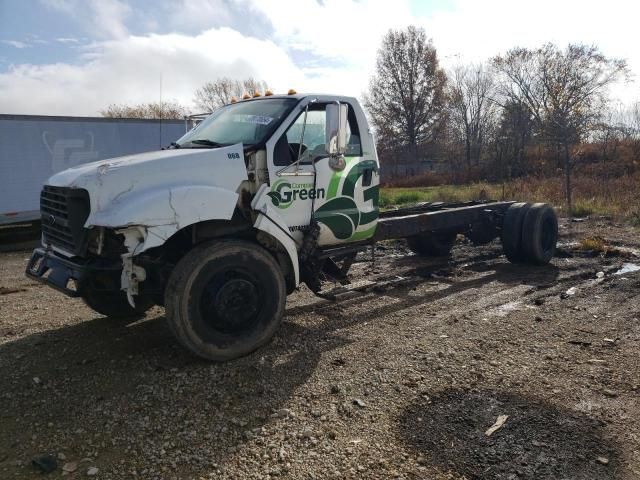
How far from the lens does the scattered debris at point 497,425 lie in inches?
135

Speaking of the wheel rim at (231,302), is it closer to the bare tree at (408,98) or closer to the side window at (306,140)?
the side window at (306,140)

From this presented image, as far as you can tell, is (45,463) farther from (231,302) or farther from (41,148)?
(41,148)

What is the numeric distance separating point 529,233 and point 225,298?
226 inches

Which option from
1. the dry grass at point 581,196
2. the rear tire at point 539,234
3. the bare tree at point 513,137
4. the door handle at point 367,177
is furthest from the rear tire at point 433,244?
the bare tree at point 513,137

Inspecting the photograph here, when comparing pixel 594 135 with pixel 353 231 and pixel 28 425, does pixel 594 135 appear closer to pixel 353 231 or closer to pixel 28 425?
pixel 353 231

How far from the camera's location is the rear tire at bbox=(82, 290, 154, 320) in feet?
18.5

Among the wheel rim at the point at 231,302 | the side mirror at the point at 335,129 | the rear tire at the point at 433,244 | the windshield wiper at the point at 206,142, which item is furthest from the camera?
the rear tire at the point at 433,244

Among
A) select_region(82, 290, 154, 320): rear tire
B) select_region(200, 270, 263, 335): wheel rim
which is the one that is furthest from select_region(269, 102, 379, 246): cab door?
select_region(82, 290, 154, 320): rear tire

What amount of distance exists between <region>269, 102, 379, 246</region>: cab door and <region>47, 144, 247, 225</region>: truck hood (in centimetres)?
51

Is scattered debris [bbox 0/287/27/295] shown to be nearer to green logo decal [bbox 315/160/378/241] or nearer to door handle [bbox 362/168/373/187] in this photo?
green logo decal [bbox 315/160/378/241]

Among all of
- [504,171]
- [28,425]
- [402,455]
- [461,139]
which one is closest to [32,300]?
[28,425]

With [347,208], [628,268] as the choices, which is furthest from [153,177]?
[628,268]

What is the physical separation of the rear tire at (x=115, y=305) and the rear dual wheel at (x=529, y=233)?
5781 millimetres

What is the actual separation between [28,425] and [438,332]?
12.1 ft
